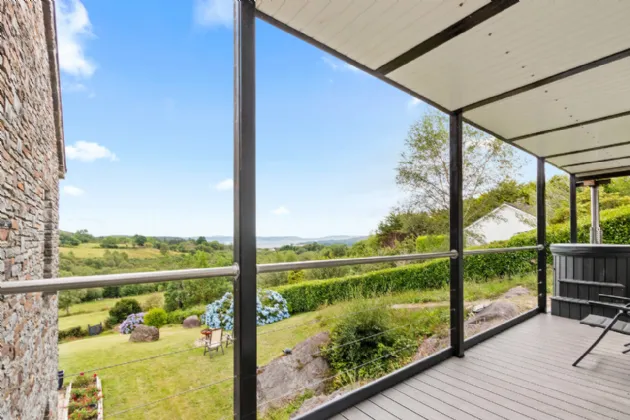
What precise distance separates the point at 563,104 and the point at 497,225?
846 cm

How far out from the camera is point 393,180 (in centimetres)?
1013

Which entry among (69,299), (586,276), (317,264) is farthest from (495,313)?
(69,299)

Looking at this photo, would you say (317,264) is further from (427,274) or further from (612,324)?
(427,274)

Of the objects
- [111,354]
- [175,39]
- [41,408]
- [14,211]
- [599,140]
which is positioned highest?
[175,39]

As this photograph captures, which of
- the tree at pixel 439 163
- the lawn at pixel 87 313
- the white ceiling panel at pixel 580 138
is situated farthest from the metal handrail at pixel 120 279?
the tree at pixel 439 163

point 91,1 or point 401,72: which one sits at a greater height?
point 91,1

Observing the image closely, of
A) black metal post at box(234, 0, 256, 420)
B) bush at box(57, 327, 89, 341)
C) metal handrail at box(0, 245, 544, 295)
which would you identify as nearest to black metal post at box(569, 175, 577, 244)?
metal handrail at box(0, 245, 544, 295)

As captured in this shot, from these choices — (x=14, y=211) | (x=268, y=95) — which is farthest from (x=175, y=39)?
(x=14, y=211)

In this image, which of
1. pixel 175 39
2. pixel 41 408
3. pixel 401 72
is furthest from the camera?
pixel 175 39

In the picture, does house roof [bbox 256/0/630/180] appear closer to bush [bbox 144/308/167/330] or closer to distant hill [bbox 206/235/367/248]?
bush [bbox 144/308/167/330]

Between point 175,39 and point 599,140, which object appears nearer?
point 599,140

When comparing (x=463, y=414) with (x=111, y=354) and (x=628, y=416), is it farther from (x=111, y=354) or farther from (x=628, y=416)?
(x=111, y=354)

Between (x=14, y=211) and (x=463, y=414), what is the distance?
365cm

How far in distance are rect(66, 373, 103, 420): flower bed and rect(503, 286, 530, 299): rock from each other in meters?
7.71
